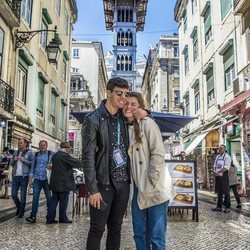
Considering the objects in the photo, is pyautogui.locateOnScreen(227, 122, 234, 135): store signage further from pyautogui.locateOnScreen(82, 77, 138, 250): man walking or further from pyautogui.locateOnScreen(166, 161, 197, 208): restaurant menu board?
pyautogui.locateOnScreen(82, 77, 138, 250): man walking

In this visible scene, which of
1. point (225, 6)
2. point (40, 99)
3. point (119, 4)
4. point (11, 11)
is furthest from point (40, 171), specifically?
point (119, 4)

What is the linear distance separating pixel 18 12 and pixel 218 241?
39.3 ft

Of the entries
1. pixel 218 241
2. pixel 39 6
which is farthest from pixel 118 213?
pixel 39 6

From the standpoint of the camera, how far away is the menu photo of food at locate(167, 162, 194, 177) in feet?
25.3

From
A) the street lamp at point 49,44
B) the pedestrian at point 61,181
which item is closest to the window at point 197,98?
the street lamp at point 49,44

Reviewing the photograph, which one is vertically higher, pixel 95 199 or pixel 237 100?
pixel 237 100

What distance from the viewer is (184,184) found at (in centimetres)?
782

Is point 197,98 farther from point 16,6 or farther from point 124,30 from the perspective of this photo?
point 124,30

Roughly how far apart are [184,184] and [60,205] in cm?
286

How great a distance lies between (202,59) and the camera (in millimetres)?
21125

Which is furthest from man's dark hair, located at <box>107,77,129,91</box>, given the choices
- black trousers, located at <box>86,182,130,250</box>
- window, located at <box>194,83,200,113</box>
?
window, located at <box>194,83,200,113</box>

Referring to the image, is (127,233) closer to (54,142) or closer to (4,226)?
(4,226)

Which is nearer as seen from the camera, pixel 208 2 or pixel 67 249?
pixel 67 249

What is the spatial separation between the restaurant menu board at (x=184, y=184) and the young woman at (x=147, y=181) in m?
4.76
